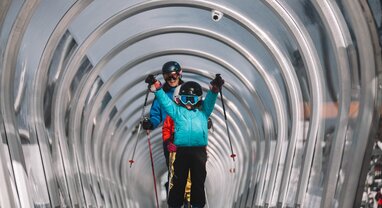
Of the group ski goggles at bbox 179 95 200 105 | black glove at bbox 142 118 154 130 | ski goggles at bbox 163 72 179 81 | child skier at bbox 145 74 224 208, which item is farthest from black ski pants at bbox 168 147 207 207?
ski goggles at bbox 163 72 179 81

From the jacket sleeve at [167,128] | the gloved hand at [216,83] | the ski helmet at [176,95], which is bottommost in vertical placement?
the jacket sleeve at [167,128]

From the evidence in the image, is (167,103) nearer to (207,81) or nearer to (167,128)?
(167,128)

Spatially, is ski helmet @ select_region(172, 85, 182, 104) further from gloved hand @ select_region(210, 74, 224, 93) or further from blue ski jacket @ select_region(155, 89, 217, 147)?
gloved hand @ select_region(210, 74, 224, 93)

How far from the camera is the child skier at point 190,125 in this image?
23.0 ft

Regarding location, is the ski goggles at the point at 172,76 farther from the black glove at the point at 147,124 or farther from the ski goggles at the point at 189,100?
the black glove at the point at 147,124

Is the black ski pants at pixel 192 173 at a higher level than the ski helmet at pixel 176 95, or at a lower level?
lower

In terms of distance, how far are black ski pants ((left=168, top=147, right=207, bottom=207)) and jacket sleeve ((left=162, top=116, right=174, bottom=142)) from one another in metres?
0.53

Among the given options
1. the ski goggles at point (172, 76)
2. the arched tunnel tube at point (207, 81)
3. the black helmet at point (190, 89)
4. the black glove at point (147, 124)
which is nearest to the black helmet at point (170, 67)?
the ski goggles at point (172, 76)

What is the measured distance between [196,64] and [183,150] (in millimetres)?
6541

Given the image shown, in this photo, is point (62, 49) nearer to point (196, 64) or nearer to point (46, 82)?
point (46, 82)

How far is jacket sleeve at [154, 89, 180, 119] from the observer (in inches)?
275

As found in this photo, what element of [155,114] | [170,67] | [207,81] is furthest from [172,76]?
[207,81]

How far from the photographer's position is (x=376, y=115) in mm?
5422

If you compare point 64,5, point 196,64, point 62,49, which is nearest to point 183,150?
point 64,5
